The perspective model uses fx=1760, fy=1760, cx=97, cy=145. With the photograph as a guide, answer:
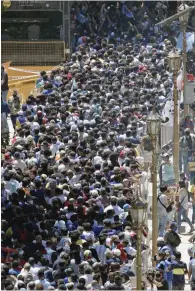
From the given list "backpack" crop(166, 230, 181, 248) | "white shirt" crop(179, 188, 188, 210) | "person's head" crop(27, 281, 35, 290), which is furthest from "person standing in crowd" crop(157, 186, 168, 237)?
"person's head" crop(27, 281, 35, 290)

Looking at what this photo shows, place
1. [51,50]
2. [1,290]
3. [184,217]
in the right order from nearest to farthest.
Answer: [1,290]
[184,217]
[51,50]

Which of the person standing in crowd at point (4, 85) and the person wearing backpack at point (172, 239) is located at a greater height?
the person standing in crowd at point (4, 85)

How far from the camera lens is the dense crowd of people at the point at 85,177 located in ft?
94.2

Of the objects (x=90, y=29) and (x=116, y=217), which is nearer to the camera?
(x=116, y=217)

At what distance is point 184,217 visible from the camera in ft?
115

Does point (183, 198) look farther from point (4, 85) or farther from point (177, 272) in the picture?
point (4, 85)

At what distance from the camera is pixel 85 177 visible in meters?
33.2

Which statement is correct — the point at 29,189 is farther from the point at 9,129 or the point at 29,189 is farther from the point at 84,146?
the point at 9,129

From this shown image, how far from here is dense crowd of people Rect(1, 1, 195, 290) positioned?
28703mm

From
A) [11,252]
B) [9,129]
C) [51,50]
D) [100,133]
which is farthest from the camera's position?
[51,50]

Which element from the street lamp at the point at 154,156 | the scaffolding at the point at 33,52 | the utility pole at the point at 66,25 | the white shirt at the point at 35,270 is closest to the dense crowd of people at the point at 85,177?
the white shirt at the point at 35,270

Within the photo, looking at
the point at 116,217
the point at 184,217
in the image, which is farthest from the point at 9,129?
the point at 116,217

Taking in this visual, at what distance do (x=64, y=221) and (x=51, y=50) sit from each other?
24874 mm

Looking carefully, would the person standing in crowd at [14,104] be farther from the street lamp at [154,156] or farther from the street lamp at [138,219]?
the street lamp at [138,219]
